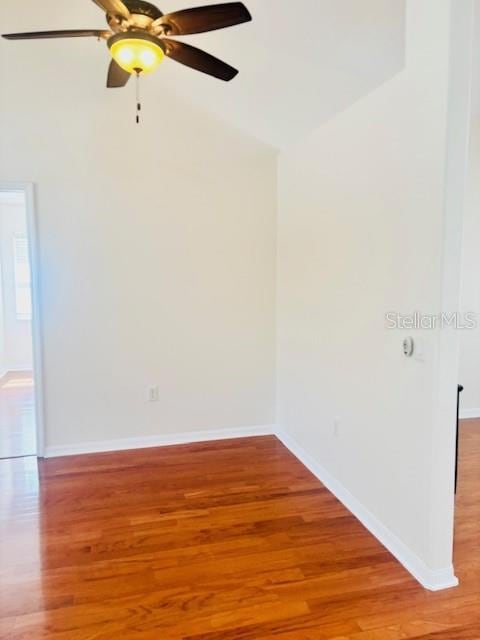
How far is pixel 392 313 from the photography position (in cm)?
232

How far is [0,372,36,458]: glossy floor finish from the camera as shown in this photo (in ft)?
12.2

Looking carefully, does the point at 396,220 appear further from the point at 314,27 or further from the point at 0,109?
the point at 0,109

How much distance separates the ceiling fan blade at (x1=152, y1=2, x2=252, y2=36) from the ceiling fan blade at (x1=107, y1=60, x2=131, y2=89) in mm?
492

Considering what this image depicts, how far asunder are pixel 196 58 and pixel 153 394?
258cm

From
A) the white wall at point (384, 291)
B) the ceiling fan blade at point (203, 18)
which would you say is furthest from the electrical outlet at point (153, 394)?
the ceiling fan blade at point (203, 18)

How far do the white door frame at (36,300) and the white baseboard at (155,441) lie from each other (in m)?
0.19

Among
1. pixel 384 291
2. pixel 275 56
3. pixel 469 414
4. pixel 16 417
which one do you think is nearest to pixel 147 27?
pixel 275 56

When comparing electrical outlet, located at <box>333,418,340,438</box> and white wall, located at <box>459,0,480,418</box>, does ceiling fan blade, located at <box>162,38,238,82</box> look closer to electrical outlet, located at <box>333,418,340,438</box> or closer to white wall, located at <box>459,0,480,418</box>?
electrical outlet, located at <box>333,418,340,438</box>

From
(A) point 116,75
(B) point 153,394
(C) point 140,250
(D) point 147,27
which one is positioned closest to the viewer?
(D) point 147,27

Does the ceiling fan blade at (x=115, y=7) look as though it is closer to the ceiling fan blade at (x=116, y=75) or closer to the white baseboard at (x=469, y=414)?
the ceiling fan blade at (x=116, y=75)

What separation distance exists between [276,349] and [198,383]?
2.53 feet

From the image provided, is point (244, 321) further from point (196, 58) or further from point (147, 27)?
point (147, 27)

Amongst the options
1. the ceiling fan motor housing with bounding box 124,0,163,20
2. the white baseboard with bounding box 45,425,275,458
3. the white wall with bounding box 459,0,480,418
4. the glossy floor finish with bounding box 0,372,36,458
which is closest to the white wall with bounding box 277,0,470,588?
the white baseboard with bounding box 45,425,275,458

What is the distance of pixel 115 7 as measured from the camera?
5.49 ft
